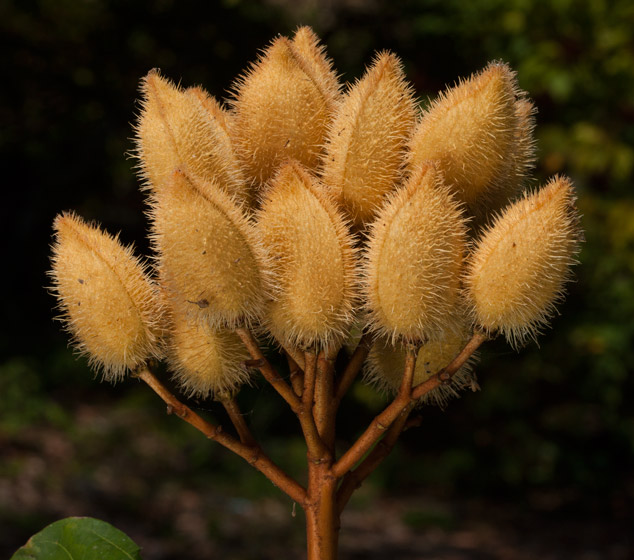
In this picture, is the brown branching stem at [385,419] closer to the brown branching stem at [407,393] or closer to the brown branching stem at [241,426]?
the brown branching stem at [407,393]

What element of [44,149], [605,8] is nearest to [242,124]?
[605,8]

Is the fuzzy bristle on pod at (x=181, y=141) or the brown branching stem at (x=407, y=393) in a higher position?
the fuzzy bristle on pod at (x=181, y=141)

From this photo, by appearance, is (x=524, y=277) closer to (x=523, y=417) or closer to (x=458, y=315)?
(x=458, y=315)

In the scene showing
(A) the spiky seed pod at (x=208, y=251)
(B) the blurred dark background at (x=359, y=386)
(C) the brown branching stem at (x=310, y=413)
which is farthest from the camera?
(B) the blurred dark background at (x=359, y=386)

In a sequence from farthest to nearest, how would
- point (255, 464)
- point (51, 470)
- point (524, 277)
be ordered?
point (51, 470) → point (255, 464) → point (524, 277)

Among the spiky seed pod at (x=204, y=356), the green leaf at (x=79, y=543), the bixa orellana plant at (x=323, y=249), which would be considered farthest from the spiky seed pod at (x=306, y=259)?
the green leaf at (x=79, y=543)

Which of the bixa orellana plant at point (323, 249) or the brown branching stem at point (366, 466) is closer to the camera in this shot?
the bixa orellana plant at point (323, 249)

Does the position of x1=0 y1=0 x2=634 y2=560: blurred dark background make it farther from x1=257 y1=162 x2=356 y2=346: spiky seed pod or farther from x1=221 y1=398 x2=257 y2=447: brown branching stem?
x1=257 y1=162 x2=356 y2=346: spiky seed pod
